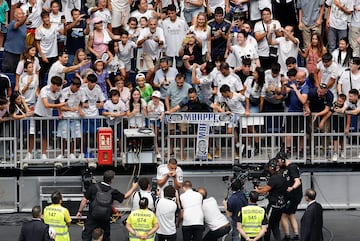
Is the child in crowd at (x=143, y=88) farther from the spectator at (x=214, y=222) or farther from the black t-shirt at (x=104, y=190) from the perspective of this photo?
the spectator at (x=214, y=222)

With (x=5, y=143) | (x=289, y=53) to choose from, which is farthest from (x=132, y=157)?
(x=289, y=53)

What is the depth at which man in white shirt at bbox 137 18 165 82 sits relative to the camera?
2906 centimetres

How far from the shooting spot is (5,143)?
26.9 m

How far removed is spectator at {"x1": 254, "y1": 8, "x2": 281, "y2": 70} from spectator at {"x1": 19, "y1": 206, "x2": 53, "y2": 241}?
348 inches

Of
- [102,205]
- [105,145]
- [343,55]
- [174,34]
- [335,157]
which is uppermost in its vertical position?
[174,34]

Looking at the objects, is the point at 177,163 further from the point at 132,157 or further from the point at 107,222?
the point at 107,222

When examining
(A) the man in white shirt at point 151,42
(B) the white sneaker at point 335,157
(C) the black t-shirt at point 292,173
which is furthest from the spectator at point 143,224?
(A) the man in white shirt at point 151,42

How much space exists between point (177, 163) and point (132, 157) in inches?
39.9

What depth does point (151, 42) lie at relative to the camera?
29219mm

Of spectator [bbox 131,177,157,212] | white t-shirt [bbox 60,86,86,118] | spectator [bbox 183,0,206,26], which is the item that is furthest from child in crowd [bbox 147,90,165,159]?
spectator [bbox 183,0,206,26]

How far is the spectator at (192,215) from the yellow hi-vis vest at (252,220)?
0.97 metres

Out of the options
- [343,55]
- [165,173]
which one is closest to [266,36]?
[343,55]

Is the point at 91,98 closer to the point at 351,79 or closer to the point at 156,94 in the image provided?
the point at 156,94

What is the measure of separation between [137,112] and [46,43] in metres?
3.54
